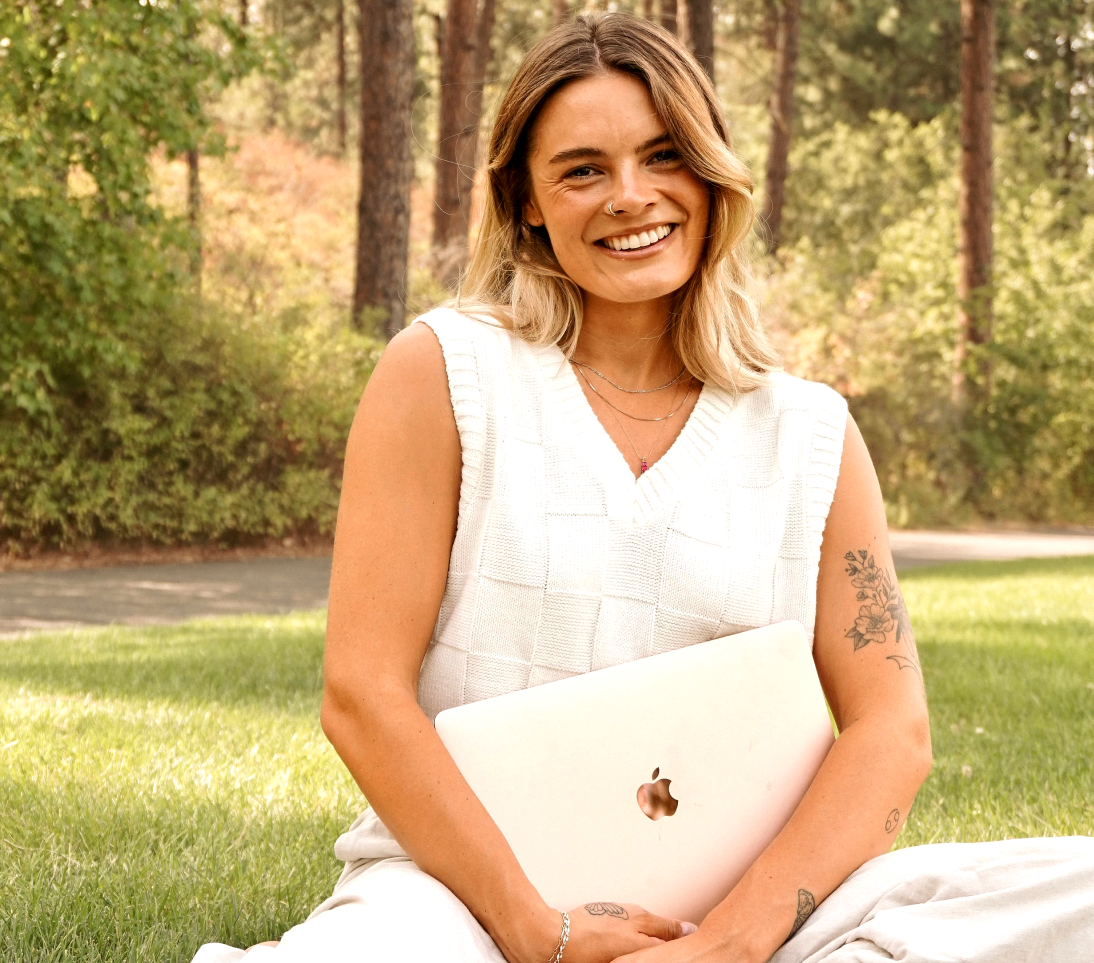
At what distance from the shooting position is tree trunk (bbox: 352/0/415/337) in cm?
1350

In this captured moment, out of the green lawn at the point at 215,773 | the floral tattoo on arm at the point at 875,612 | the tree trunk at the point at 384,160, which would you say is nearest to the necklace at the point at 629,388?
the floral tattoo on arm at the point at 875,612

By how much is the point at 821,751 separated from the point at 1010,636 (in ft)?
18.7

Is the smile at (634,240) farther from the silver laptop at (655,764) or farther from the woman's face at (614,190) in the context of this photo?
the silver laptop at (655,764)

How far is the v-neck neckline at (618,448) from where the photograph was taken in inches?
92.0

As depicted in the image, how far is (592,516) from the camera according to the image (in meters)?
2.30

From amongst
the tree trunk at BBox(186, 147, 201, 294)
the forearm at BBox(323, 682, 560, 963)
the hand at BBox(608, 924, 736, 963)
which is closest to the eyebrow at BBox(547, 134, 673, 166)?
the forearm at BBox(323, 682, 560, 963)

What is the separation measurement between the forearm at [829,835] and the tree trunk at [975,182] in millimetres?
18746

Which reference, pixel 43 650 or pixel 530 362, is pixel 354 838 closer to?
pixel 530 362

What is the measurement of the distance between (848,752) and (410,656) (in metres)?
Result: 0.77

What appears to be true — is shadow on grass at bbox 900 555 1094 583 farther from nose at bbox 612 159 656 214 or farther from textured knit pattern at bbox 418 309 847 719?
nose at bbox 612 159 656 214

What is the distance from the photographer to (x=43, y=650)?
6891mm

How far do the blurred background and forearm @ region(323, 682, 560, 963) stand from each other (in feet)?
4.46

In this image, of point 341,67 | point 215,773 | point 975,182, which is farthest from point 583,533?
point 341,67

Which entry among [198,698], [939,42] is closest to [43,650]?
[198,698]
